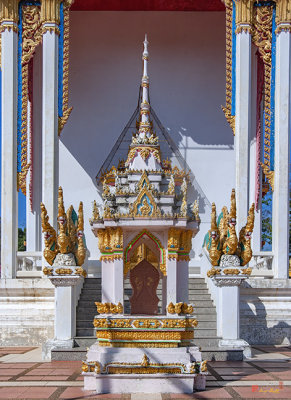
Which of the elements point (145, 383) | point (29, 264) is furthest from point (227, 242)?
point (29, 264)

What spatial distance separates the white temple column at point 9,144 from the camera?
42.9ft

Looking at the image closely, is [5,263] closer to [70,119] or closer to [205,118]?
[70,119]

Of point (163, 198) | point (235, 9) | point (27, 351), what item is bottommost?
point (27, 351)

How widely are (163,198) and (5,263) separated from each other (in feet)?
17.9

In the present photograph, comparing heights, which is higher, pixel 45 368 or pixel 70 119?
pixel 70 119

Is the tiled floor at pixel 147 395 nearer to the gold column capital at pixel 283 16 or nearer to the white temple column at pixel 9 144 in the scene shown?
the white temple column at pixel 9 144

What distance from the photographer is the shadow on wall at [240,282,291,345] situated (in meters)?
12.7

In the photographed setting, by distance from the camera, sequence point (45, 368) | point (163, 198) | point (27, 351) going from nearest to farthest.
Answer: point (163, 198) < point (45, 368) < point (27, 351)

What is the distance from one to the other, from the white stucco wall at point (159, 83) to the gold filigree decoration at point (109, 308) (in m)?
8.63

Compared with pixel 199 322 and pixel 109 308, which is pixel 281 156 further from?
pixel 109 308

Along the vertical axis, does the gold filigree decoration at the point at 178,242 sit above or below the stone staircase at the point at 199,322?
above

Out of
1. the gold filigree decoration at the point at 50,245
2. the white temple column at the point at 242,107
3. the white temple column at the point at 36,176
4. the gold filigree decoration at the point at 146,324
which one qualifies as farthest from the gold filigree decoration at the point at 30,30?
the gold filigree decoration at the point at 146,324

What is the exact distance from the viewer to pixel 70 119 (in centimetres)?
1673

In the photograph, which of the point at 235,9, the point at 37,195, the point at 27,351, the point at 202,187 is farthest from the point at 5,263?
the point at 235,9
